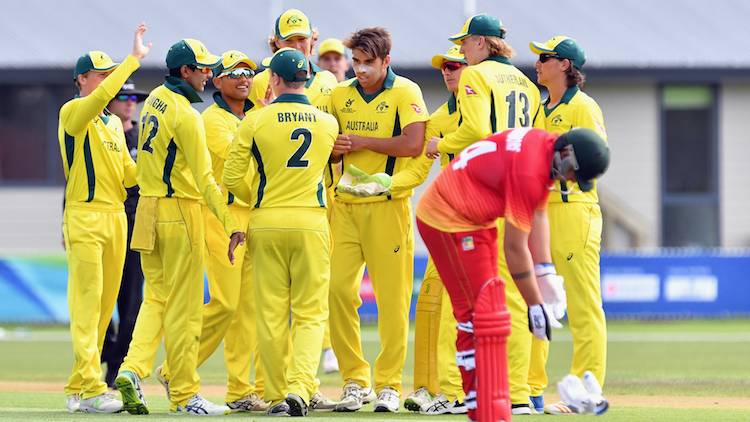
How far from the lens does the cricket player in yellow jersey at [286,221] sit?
29.4 feet

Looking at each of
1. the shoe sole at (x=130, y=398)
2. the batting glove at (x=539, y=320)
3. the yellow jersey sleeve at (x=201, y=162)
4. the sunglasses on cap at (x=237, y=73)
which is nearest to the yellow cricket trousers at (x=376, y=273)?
the yellow jersey sleeve at (x=201, y=162)

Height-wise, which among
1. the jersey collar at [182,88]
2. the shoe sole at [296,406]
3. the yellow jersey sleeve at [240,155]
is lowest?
the shoe sole at [296,406]

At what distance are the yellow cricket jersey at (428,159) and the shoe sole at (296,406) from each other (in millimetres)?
1688

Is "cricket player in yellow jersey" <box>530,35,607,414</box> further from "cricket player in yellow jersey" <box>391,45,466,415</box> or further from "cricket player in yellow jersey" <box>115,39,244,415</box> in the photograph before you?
"cricket player in yellow jersey" <box>115,39,244,415</box>

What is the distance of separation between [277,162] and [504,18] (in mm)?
17405

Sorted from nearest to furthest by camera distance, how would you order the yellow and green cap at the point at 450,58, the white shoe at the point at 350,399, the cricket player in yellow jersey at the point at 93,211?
the cricket player in yellow jersey at the point at 93,211, the white shoe at the point at 350,399, the yellow and green cap at the point at 450,58

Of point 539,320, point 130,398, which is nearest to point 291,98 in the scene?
point 130,398

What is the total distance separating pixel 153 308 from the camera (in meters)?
9.55

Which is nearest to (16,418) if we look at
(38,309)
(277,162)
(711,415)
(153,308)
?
(153,308)

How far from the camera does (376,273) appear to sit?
983 centimetres

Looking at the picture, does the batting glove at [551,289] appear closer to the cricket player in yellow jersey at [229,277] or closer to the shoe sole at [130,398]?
the cricket player in yellow jersey at [229,277]

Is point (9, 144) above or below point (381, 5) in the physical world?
below

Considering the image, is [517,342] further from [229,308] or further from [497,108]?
[229,308]

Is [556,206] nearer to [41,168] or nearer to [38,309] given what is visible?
[38,309]
